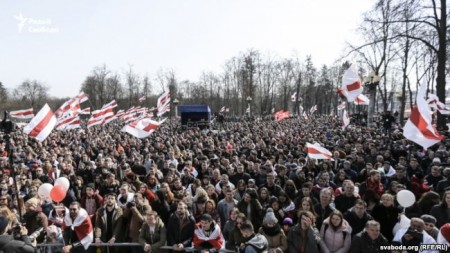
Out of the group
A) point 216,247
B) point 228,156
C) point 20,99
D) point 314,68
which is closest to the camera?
point 216,247

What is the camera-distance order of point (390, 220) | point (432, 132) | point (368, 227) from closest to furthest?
1. point (368, 227)
2. point (390, 220)
3. point (432, 132)

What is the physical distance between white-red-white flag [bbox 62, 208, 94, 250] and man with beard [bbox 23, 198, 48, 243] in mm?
449

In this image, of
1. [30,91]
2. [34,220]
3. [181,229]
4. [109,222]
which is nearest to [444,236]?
[181,229]


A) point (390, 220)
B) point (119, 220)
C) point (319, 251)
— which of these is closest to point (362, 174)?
point (390, 220)

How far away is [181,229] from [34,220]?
2.61 meters

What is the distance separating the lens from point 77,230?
6387mm

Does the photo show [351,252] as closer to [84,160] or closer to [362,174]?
[362,174]

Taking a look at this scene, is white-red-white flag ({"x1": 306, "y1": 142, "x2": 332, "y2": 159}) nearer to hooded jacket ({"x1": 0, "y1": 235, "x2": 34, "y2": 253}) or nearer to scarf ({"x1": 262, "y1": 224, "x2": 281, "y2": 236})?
scarf ({"x1": 262, "y1": 224, "x2": 281, "y2": 236})

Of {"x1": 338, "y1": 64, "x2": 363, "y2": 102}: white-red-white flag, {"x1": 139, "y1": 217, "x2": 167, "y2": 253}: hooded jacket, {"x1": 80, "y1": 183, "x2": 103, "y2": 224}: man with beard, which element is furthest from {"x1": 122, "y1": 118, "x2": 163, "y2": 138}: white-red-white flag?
{"x1": 139, "y1": 217, "x2": 167, "y2": 253}: hooded jacket

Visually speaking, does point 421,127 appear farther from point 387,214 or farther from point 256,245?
point 256,245

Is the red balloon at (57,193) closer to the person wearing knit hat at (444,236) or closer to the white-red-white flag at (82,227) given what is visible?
the white-red-white flag at (82,227)

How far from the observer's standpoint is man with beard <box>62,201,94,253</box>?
20.9 ft

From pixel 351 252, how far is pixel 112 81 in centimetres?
7863

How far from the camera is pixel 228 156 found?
49.2 ft
